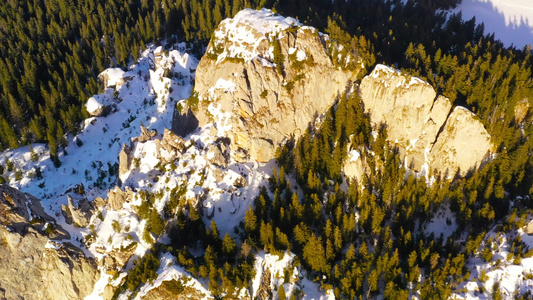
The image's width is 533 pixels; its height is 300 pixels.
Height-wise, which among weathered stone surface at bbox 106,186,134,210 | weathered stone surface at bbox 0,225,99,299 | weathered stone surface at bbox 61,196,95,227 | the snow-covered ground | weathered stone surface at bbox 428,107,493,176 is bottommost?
weathered stone surface at bbox 0,225,99,299

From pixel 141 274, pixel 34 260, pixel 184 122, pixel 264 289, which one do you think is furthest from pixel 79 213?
pixel 264 289

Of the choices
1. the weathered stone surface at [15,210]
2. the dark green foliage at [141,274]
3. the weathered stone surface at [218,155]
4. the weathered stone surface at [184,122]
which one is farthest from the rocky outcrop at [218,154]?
the weathered stone surface at [15,210]

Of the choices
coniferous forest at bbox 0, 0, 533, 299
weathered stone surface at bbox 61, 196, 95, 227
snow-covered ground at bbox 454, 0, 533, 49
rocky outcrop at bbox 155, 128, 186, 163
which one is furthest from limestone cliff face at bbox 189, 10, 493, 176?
snow-covered ground at bbox 454, 0, 533, 49

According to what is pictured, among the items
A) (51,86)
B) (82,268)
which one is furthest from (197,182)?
(51,86)

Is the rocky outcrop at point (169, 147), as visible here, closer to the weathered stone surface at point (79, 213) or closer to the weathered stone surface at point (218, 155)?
the weathered stone surface at point (218, 155)

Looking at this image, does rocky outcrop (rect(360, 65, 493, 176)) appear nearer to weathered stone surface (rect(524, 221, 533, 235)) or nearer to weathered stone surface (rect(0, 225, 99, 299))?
weathered stone surface (rect(524, 221, 533, 235))

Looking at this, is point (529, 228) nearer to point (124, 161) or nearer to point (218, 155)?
point (218, 155)
